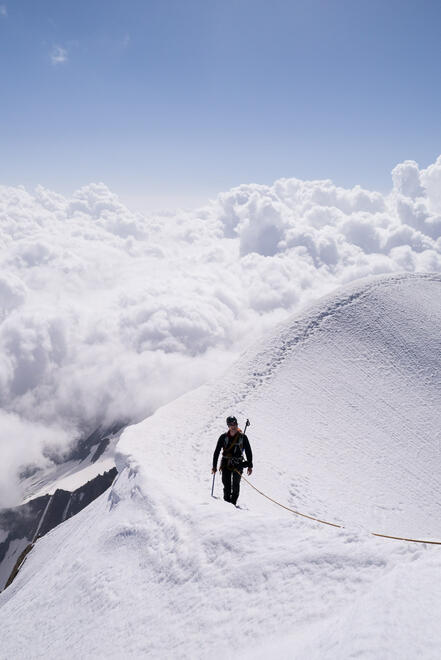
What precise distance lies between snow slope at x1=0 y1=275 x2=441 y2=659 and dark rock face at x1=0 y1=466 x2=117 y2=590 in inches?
5305

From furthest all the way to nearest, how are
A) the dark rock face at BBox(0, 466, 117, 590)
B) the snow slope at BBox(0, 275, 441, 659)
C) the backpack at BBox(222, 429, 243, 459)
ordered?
the dark rock face at BBox(0, 466, 117, 590) < the backpack at BBox(222, 429, 243, 459) < the snow slope at BBox(0, 275, 441, 659)

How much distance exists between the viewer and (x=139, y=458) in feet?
58.8

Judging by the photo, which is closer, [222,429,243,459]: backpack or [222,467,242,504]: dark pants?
[222,429,243,459]: backpack

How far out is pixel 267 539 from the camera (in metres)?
8.01

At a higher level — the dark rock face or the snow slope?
the snow slope

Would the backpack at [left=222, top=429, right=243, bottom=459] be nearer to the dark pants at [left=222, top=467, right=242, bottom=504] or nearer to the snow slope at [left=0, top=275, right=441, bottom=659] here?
the dark pants at [left=222, top=467, right=242, bottom=504]

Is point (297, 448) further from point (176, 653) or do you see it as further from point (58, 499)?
point (58, 499)

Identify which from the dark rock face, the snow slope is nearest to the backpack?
the snow slope

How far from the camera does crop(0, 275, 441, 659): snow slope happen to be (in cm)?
565

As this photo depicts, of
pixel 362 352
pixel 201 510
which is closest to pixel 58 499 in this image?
pixel 362 352

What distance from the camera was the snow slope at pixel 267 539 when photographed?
5.65 metres

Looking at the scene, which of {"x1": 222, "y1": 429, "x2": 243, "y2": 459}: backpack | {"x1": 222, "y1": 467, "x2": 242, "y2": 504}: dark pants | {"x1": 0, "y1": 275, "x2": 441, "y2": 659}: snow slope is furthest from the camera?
{"x1": 222, "y1": 467, "x2": 242, "y2": 504}: dark pants

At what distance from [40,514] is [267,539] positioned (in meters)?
189

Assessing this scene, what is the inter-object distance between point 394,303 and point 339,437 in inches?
860
